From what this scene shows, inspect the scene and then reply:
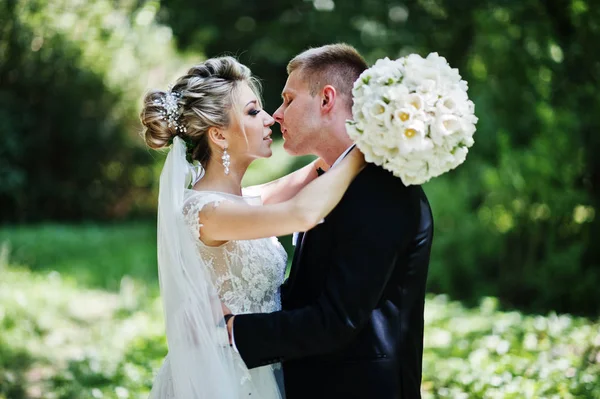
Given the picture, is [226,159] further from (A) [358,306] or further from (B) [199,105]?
(A) [358,306]

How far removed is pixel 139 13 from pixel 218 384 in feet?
18.8

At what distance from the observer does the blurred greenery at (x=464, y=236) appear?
19.6 ft

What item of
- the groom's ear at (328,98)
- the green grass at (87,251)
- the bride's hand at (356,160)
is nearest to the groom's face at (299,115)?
the groom's ear at (328,98)

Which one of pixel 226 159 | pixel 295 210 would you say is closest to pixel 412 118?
pixel 295 210

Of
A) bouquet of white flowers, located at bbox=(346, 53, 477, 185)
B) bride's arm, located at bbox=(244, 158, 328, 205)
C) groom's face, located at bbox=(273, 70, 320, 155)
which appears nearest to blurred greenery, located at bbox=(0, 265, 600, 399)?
bride's arm, located at bbox=(244, 158, 328, 205)

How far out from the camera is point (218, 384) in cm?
294

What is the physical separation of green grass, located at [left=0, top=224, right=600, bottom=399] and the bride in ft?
8.12

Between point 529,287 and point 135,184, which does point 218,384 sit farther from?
point 135,184

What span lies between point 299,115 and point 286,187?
0.63m

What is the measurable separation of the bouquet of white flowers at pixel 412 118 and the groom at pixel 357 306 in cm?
19

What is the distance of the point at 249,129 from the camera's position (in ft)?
10.6

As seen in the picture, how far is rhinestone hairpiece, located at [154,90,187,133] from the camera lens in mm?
3209

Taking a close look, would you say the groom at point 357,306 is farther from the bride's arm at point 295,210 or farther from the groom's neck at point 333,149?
the groom's neck at point 333,149

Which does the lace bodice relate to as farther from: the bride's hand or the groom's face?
the bride's hand
